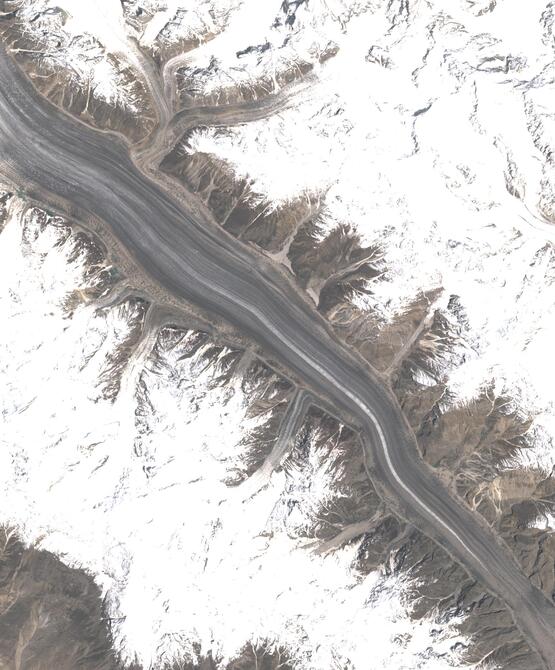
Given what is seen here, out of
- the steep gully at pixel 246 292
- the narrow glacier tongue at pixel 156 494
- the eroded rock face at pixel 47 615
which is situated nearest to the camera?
the eroded rock face at pixel 47 615

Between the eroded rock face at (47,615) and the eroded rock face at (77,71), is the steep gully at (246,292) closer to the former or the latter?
the eroded rock face at (77,71)

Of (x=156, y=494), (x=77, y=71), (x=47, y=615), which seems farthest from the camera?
(x=156, y=494)

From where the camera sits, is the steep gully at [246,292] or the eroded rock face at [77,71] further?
the steep gully at [246,292]

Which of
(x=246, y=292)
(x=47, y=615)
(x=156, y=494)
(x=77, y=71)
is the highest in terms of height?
(x=77, y=71)

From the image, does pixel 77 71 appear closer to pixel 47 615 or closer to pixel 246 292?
pixel 246 292

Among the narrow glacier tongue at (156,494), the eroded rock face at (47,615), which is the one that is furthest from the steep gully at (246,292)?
the eroded rock face at (47,615)

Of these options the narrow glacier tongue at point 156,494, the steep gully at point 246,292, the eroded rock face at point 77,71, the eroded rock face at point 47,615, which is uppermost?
the eroded rock face at point 77,71

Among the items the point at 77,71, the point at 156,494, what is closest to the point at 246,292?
the point at 156,494

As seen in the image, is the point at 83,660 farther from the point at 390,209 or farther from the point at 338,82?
the point at 338,82

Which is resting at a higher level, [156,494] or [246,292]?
[246,292]
